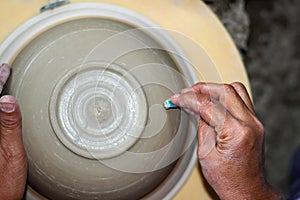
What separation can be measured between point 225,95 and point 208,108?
2.2 inches

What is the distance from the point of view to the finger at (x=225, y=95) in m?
1.00

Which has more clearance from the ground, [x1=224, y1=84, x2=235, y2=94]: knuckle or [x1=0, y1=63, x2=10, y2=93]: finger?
Result: [x1=0, y1=63, x2=10, y2=93]: finger

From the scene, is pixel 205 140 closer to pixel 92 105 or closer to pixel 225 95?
pixel 225 95

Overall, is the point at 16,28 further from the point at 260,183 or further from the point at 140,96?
the point at 260,183

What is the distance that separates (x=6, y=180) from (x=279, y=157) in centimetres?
113

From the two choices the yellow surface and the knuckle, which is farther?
the yellow surface

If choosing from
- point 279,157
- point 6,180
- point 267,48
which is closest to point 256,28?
point 267,48

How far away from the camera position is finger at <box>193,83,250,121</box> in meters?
1.00

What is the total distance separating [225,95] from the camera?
A: 3.26ft

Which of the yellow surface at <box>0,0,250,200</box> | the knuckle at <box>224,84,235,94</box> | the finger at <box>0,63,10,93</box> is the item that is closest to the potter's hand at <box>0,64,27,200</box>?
the finger at <box>0,63,10,93</box>

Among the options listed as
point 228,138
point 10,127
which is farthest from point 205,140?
point 10,127

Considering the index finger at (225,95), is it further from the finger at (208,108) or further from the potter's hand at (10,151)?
the potter's hand at (10,151)

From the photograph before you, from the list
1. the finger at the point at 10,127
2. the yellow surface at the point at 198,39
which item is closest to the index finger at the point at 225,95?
the yellow surface at the point at 198,39

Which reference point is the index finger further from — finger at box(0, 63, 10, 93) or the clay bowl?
finger at box(0, 63, 10, 93)
